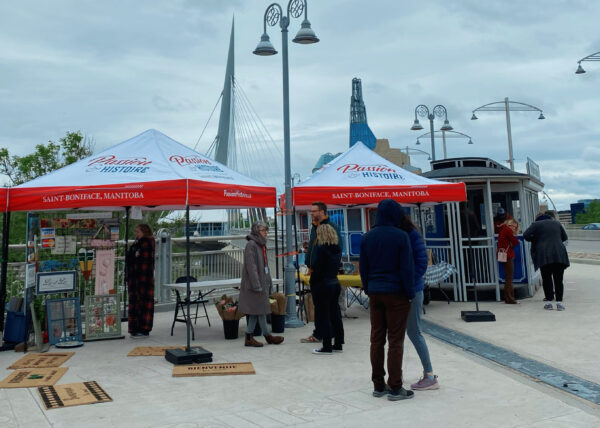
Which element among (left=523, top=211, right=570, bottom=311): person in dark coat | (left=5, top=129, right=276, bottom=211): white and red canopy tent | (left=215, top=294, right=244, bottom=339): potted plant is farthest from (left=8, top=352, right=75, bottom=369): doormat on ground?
(left=523, top=211, right=570, bottom=311): person in dark coat

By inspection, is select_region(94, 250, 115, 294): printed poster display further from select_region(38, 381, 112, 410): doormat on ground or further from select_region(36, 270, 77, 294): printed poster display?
select_region(38, 381, 112, 410): doormat on ground

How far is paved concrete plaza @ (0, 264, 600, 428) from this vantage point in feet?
14.3

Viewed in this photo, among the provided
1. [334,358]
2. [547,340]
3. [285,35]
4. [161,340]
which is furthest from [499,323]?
[285,35]

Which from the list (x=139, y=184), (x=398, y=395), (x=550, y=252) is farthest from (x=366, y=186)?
(x=398, y=395)

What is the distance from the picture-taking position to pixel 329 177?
32.1ft

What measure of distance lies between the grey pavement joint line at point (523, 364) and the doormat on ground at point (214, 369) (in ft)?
9.80

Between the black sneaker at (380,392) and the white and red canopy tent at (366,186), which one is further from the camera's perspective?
the white and red canopy tent at (366,186)

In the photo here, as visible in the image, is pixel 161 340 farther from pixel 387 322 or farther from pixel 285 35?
pixel 285 35

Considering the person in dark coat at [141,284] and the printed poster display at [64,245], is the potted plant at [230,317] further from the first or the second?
the printed poster display at [64,245]

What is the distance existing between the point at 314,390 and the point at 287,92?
583 centimetres

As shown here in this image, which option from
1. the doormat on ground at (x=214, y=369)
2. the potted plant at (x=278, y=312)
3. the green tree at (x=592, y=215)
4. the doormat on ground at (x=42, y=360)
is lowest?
the doormat on ground at (x=214, y=369)

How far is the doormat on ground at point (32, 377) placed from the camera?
18.3 ft

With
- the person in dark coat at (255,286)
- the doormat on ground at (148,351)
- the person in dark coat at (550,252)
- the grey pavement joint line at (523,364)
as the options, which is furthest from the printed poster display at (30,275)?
the person in dark coat at (550,252)

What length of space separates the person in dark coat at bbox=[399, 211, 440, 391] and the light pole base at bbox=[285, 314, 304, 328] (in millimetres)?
3913
